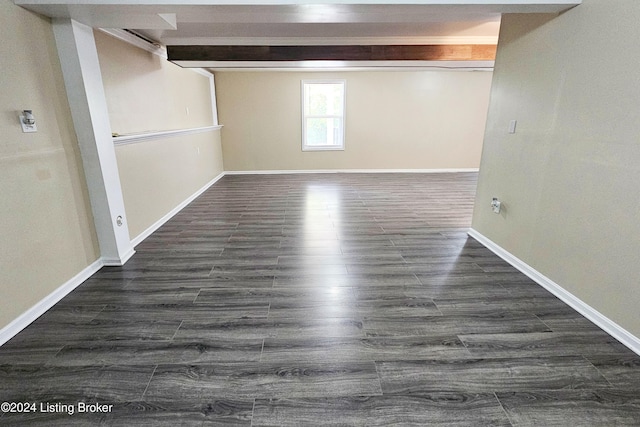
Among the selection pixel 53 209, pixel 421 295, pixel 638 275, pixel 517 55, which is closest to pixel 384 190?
pixel 517 55

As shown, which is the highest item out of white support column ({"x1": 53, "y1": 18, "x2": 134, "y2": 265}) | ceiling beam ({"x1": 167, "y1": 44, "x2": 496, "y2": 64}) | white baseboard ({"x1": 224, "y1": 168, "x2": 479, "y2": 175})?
ceiling beam ({"x1": 167, "y1": 44, "x2": 496, "y2": 64})

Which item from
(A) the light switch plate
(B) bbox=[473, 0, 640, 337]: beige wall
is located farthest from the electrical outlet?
(A) the light switch plate

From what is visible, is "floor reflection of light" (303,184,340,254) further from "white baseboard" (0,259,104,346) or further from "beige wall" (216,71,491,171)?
"white baseboard" (0,259,104,346)

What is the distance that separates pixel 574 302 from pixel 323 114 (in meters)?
6.01

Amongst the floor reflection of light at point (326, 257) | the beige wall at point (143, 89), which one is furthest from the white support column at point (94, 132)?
the floor reflection of light at point (326, 257)

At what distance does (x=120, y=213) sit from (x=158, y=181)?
1147mm

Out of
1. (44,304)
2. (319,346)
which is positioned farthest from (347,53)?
(44,304)

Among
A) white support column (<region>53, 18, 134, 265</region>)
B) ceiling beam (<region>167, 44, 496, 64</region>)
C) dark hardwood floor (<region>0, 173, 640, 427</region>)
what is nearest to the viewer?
dark hardwood floor (<region>0, 173, 640, 427</region>)

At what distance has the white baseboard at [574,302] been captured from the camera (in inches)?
71.4

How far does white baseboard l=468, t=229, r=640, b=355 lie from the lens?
181cm

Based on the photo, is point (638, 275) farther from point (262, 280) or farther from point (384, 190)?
point (384, 190)

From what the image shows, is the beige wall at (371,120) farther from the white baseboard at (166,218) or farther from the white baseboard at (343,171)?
the white baseboard at (166,218)

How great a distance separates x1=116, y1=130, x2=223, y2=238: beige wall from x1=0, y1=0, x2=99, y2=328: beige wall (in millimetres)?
675

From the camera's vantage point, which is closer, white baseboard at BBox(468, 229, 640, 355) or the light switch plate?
white baseboard at BBox(468, 229, 640, 355)
